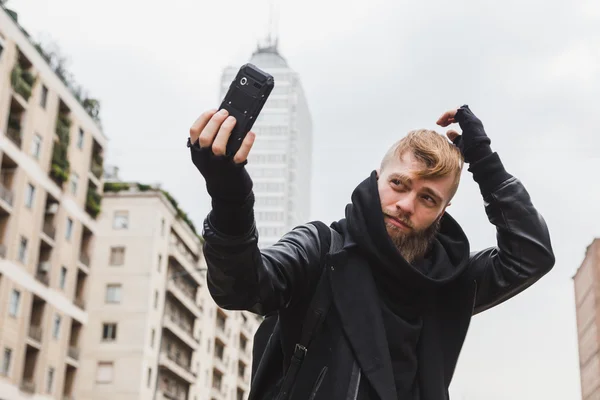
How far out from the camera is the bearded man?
2.23 m

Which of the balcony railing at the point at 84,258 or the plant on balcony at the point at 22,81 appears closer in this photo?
the plant on balcony at the point at 22,81

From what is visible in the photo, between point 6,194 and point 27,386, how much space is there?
874 centimetres

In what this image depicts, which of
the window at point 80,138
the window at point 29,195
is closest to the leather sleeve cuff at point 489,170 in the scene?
the window at point 29,195

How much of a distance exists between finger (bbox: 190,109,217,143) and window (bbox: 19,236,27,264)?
38.4 m

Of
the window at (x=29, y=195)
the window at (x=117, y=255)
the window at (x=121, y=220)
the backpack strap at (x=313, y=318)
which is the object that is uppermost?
the window at (x=121, y=220)

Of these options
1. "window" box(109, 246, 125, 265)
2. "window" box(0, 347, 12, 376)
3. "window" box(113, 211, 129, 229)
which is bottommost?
"window" box(0, 347, 12, 376)

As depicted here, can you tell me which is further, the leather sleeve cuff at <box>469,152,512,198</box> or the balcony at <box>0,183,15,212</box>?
the balcony at <box>0,183,15,212</box>

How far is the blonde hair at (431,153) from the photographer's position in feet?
8.76

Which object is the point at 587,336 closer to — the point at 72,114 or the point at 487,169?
the point at 72,114

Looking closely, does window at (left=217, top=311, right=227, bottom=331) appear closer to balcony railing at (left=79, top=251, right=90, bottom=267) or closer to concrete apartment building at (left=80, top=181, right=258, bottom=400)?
concrete apartment building at (left=80, top=181, right=258, bottom=400)

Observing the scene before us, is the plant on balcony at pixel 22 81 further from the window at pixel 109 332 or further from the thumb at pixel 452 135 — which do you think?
the thumb at pixel 452 135

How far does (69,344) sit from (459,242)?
45.5 metres

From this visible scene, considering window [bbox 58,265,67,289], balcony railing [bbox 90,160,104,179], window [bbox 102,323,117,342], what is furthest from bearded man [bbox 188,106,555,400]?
window [bbox 102,323,117,342]

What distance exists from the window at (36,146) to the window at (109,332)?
19.1 metres
